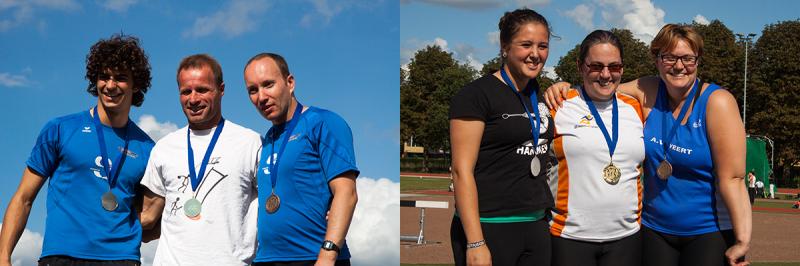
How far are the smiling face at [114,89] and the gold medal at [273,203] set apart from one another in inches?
53.3

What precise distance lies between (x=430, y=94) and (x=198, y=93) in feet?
230

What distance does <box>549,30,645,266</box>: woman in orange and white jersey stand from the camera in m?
4.93

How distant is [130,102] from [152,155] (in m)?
→ 0.61

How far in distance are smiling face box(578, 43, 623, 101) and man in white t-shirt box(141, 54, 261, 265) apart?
193 centimetres

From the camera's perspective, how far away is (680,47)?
517 cm

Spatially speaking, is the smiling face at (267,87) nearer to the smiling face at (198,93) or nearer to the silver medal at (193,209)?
the smiling face at (198,93)

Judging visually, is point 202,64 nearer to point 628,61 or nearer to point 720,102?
point 720,102

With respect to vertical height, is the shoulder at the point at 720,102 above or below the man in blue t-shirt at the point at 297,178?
above

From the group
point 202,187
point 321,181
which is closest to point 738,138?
point 321,181

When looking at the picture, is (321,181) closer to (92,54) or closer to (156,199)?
(156,199)

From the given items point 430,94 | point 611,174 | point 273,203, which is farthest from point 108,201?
point 430,94

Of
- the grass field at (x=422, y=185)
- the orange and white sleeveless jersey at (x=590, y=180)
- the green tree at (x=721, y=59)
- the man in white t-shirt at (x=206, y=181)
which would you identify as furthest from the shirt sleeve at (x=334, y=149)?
the green tree at (x=721, y=59)

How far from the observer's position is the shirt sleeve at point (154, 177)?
16.6ft

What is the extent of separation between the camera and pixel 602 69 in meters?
4.98
